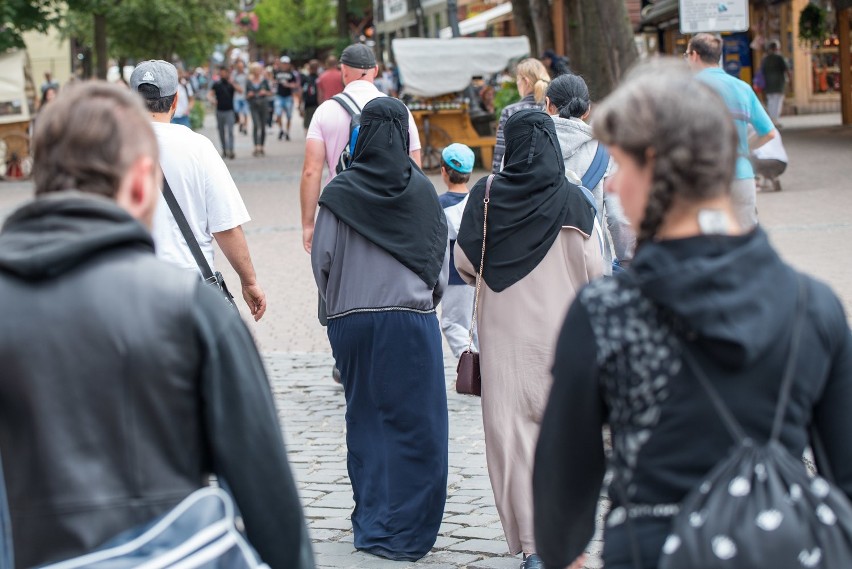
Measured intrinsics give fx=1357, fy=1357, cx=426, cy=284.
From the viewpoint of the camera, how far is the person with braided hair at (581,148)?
6336 millimetres

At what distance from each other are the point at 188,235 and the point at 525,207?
1.28 metres

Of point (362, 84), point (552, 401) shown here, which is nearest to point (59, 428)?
point (552, 401)

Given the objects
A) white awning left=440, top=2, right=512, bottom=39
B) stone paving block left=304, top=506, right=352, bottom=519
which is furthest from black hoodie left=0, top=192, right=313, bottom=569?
white awning left=440, top=2, right=512, bottom=39

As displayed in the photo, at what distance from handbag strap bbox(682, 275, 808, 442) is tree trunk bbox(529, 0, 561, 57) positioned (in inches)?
840

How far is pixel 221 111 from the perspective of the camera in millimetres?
27156

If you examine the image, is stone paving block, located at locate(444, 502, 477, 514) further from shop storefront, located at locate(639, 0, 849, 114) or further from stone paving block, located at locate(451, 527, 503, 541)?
shop storefront, located at locate(639, 0, 849, 114)

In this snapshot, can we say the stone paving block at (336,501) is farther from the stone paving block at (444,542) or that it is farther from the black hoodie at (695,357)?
the black hoodie at (695,357)

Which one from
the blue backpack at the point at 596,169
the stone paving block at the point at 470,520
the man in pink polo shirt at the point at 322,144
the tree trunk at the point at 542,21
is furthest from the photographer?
the tree trunk at the point at 542,21

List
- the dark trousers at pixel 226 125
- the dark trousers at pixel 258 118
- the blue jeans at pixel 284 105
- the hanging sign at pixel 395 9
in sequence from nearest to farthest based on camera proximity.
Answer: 1. the dark trousers at pixel 226 125
2. the dark trousers at pixel 258 118
3. the hanging sign at pixel 395 9
4. the blue jeans at pixel 284 105

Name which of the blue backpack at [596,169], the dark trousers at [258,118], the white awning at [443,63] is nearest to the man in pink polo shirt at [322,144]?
the blue backpack at [596,169]

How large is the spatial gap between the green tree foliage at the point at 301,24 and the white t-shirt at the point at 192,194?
257 ft

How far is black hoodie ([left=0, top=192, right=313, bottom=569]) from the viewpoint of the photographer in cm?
230

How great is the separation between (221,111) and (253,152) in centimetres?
386

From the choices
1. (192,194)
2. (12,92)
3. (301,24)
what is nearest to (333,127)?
(192,194)
